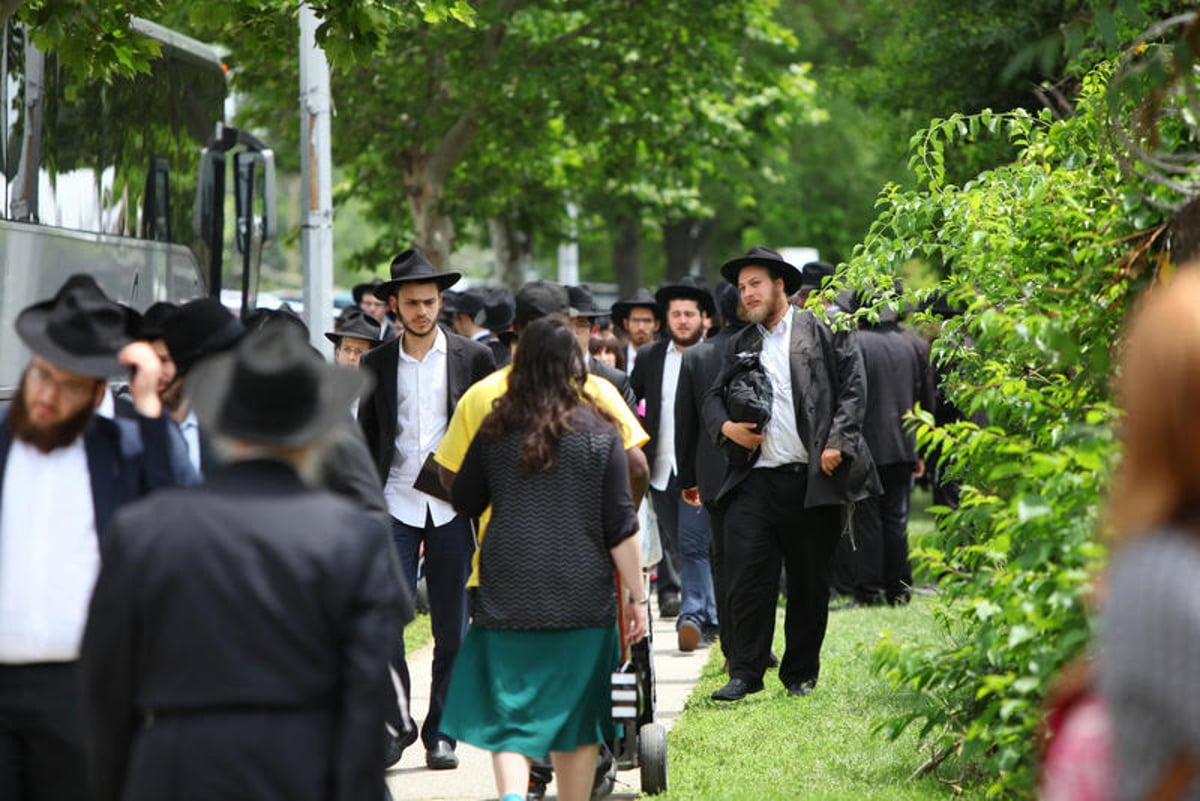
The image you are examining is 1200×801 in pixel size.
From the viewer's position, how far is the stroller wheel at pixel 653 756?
7020 millimetres

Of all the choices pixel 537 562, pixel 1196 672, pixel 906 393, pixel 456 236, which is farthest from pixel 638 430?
pixel 456 236

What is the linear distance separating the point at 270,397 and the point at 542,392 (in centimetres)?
233

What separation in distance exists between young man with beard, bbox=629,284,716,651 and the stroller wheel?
3930 mm

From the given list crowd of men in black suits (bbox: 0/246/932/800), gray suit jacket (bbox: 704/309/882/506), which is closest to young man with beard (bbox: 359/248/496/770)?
crowd of men in black suits (bbox: 0/246/932/800)

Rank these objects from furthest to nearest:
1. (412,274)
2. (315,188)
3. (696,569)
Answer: (315,188), (696,569), (412,274)

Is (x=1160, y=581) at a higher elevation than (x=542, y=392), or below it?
below

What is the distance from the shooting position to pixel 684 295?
1208cm

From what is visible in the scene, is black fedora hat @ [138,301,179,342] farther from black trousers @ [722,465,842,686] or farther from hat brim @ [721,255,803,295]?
black trousers @ [722,465,842,686]

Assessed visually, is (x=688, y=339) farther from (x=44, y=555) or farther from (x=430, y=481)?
(x=44, y=555)

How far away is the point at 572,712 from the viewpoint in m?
6.29

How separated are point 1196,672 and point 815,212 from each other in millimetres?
38486

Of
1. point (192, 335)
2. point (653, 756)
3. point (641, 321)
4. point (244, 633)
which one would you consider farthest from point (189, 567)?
point (641, 321)

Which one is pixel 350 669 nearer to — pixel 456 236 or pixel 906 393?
pixel 906 393

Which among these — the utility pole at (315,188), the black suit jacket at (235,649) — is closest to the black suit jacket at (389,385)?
the black suit jacket at (235,649)
